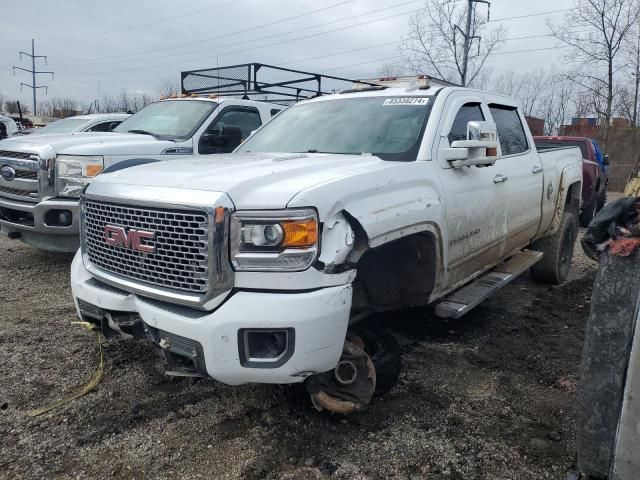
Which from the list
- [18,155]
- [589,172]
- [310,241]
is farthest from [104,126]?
[589,172]

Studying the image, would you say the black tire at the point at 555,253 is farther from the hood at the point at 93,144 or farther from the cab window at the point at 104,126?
the cab window at the point at 104,126

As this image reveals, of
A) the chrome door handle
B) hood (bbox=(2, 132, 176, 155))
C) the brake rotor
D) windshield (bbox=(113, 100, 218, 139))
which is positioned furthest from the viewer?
windshield (bbox=(113, 100, 218, 139))

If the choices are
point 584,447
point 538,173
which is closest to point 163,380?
point 584,447

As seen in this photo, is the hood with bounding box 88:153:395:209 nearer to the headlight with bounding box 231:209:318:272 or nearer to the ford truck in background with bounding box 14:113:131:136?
the headlight with bounding box 231:209:318:272

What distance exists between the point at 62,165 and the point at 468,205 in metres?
4.08

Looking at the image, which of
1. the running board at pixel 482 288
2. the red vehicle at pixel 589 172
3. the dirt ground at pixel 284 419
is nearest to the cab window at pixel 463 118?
the running board at pixel 482 288

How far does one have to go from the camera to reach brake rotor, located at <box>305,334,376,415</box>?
2.92 m

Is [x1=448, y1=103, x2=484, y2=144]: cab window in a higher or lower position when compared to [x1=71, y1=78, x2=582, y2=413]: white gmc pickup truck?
higher

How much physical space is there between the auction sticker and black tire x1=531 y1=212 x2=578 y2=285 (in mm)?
2964

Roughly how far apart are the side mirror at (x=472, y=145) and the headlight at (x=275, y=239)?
1.47 m

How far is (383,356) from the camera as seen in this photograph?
3.25 metres

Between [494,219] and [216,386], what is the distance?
2.37 metres

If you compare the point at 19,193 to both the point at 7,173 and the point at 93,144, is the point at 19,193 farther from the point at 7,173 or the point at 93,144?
the point at 93,144

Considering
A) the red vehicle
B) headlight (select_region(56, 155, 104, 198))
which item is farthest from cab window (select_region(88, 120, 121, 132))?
the red vehicle
